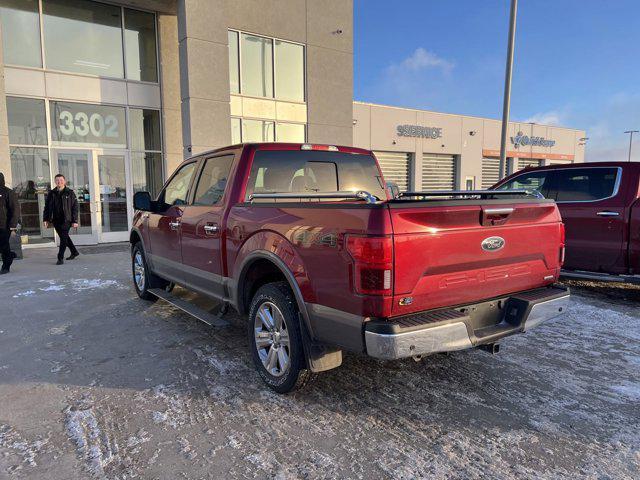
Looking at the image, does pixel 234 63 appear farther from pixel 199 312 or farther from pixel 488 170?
pixel 488 170

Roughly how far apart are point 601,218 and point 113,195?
467 inches

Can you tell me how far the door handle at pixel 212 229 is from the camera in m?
4.11

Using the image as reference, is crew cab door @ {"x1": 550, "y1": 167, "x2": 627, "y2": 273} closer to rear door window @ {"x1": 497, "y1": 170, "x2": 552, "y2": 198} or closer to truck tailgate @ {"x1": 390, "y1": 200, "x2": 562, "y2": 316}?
rear door window @ {"x1": 497, "y1": 170, "x2": 552, "y2": 198}

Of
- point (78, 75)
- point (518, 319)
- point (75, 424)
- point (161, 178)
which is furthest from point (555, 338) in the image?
point (78, 75)

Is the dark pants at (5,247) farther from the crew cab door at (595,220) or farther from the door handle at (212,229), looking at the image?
the crew cab door at (595,220)

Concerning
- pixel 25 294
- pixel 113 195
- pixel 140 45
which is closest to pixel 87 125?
pixel 113 195

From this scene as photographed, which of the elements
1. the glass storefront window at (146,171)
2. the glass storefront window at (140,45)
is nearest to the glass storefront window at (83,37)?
the glass storefront window at (140,45)

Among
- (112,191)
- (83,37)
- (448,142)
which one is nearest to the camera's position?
(83,37)

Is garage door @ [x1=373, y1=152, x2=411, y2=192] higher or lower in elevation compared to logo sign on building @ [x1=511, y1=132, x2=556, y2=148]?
lower

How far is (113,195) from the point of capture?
12.9 metres

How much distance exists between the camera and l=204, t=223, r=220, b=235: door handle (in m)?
4.11

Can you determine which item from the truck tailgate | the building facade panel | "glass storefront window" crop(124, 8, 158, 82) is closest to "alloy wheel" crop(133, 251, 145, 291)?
the truck tailgate

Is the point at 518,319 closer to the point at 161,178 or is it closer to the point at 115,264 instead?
the point at 115,264

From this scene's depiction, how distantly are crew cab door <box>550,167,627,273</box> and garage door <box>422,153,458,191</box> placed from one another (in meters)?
18.0
